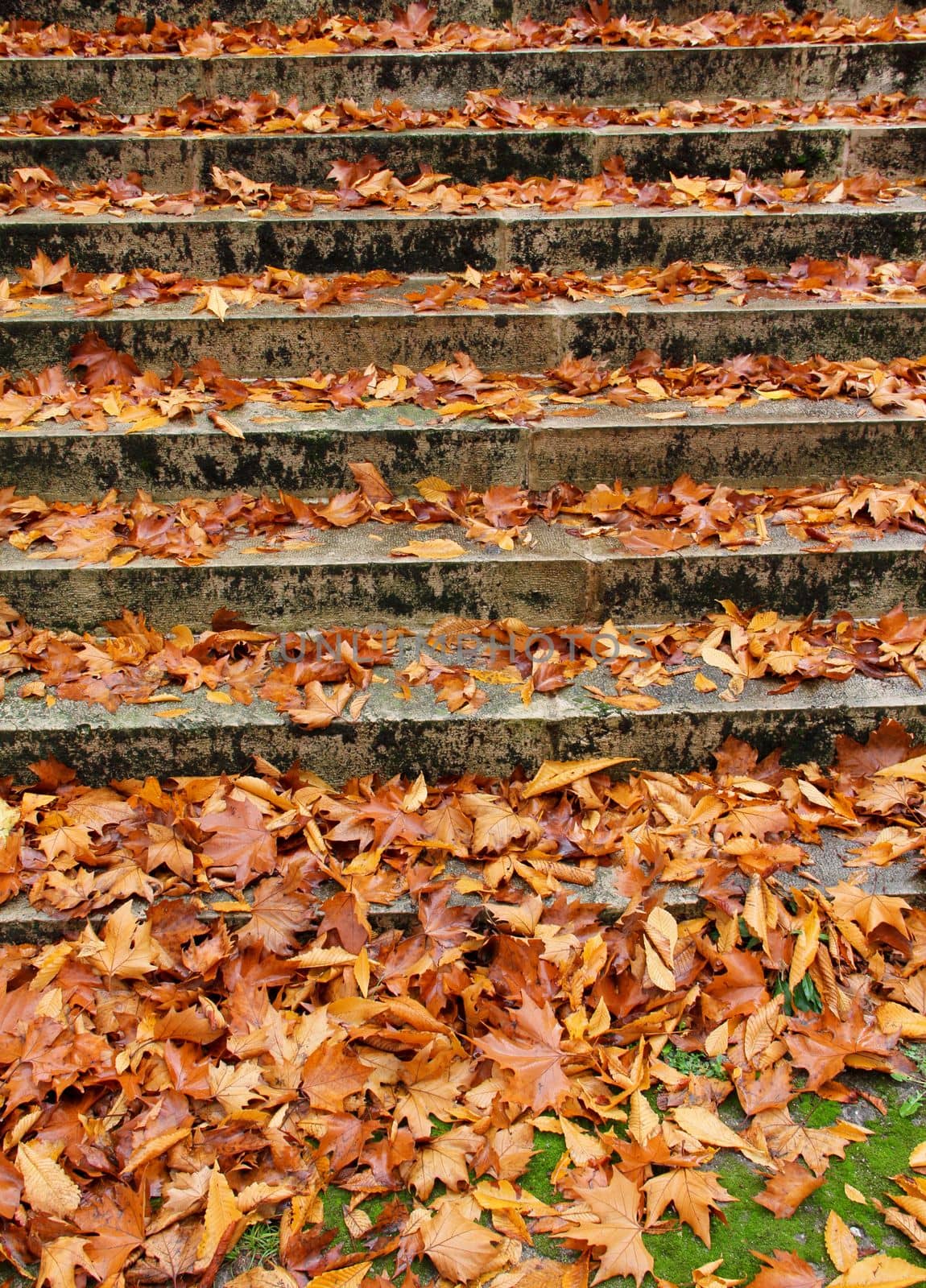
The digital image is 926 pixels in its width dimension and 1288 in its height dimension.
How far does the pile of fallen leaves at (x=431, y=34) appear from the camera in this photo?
15.8 feet

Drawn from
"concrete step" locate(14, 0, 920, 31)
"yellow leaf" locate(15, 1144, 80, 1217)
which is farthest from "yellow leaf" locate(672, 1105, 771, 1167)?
"concrete step" locate(14, 0, 920, 31)

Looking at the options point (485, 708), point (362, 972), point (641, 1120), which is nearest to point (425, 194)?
point (485, 708)

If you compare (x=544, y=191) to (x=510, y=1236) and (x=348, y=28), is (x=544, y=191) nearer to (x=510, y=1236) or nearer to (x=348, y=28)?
(x=348, y=28)

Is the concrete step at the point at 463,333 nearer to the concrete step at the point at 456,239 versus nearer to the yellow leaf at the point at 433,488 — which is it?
the concrete step at the point at 456,239

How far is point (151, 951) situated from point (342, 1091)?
604 mm

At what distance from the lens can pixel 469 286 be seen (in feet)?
12.9

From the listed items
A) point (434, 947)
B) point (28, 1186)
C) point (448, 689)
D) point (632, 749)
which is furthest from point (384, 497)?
point (28, 1186)

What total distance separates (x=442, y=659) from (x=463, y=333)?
1.37m

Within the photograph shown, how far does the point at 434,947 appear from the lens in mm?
2449

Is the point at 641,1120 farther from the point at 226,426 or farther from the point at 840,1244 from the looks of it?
the point at 226,426

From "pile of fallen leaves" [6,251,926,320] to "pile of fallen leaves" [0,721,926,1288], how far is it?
1.92m

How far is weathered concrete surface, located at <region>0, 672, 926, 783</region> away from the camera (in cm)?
280

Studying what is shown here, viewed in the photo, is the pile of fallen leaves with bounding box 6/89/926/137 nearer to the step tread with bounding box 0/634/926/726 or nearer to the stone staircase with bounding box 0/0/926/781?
the stone staircase with bounding box 0/0/926/781

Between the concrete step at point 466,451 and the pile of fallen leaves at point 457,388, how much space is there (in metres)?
0.07
